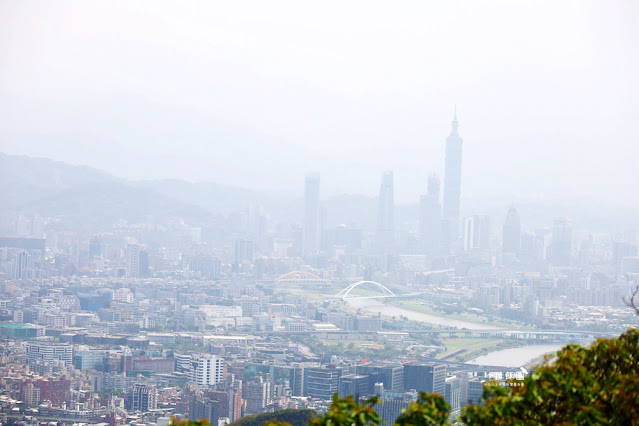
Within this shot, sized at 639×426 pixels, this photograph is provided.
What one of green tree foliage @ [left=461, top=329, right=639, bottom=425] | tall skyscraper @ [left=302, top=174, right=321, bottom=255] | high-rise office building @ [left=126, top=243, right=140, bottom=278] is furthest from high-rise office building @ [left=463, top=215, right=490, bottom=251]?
green tree foliage @ [left=461, top=329, right=639, bottom=425]

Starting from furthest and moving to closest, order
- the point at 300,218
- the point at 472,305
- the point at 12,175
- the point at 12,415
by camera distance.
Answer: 1. the point at 300,218
2. the point at 12,175
3. the point at 472,305
4. the point at 12,415

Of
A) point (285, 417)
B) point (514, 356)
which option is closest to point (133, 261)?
point (514, 356)

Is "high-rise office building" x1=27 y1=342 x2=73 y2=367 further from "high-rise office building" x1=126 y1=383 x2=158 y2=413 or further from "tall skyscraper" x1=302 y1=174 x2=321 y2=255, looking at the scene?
"tall skyscraper" x1=302 y1=174 x2=321 y2=255

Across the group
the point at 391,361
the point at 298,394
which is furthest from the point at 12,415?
the point at 391,361

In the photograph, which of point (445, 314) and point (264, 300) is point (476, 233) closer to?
point (445, 314)

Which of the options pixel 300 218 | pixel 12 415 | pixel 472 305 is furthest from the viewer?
pixel 300 218

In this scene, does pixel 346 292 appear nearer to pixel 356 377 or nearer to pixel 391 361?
pixel 391 361
